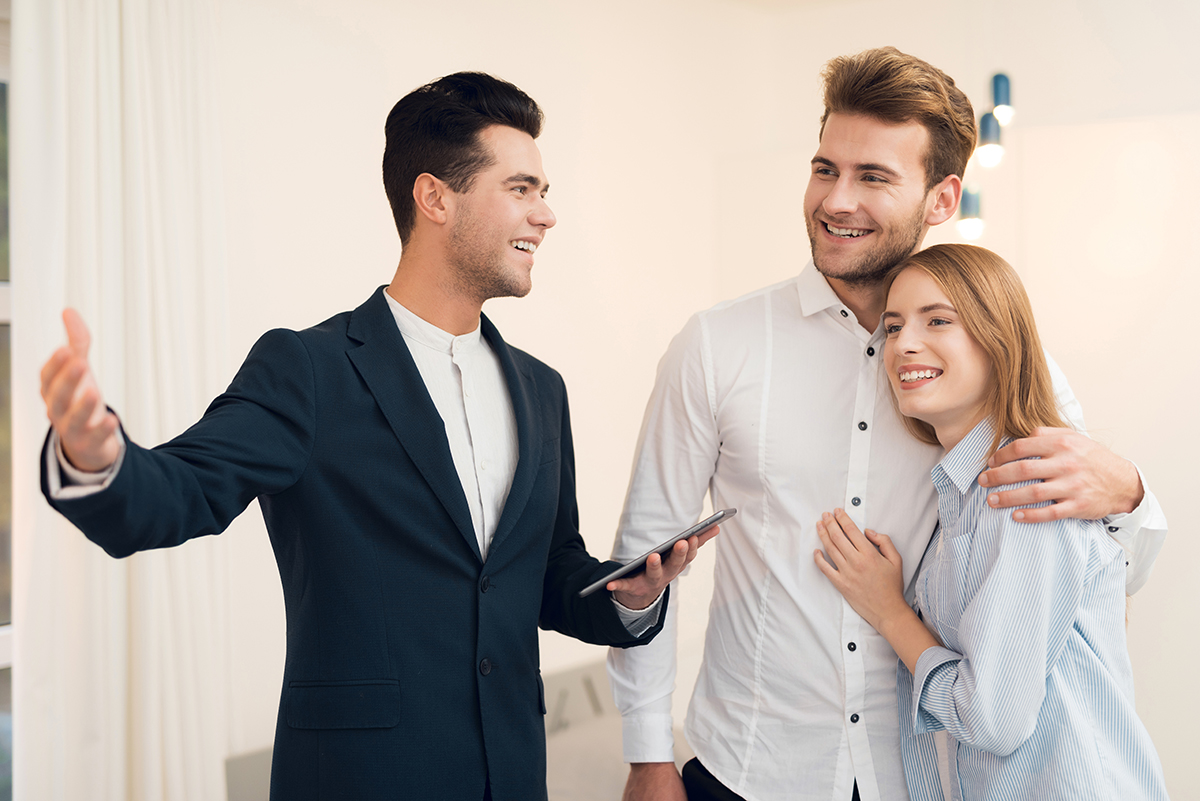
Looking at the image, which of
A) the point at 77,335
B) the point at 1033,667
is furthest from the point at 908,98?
the point at 77,335

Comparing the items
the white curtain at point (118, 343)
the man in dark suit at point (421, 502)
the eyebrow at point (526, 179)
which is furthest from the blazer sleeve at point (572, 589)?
the white curtain at point (118, 343)

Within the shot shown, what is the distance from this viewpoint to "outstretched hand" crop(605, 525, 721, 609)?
1.34 m

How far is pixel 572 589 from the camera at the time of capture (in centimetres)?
154

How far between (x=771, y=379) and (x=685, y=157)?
2950mm

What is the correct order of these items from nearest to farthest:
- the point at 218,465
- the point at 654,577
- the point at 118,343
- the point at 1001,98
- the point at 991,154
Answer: the point at 218,465 < the point at 654,577 < the point at 118,343 < the point at 991,154 < the point at 1001,98

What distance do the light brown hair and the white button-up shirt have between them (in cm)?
16

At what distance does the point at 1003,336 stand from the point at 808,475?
0.39m

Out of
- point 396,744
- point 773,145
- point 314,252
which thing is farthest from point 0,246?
point 773,145

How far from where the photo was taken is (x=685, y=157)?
172 inches

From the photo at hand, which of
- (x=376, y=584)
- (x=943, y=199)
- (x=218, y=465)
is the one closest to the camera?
(x=218, y=465)

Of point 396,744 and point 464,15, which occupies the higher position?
point 464,15

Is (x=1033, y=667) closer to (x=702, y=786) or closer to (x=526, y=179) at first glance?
(x=702, y=786)

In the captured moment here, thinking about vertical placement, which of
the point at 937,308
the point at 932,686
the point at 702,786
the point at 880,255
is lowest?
the point at 702,786

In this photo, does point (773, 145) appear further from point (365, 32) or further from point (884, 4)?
point (365, 32)
